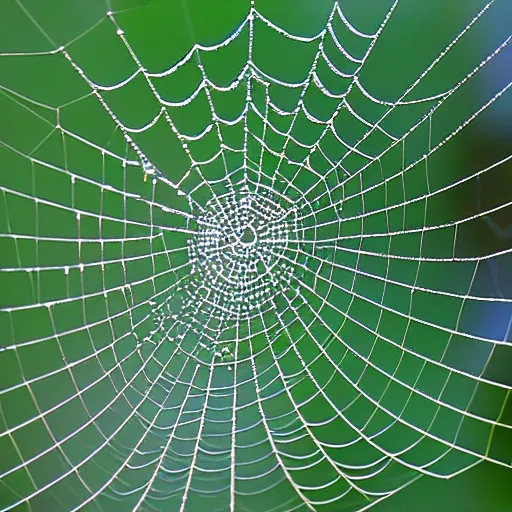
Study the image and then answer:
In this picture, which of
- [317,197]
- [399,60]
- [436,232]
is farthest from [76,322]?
[399,60]

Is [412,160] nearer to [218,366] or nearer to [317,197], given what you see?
[317,197]

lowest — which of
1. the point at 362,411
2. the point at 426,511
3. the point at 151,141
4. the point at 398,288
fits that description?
the point at 426,511

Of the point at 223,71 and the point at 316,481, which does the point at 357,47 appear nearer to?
the point at 223,71

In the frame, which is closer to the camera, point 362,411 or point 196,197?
point 196,197

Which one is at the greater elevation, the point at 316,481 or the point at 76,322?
the point at 76,322

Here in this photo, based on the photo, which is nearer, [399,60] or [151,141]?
[151,141]

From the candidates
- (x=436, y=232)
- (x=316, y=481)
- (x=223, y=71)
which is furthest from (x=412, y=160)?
(x=316, y=481)
